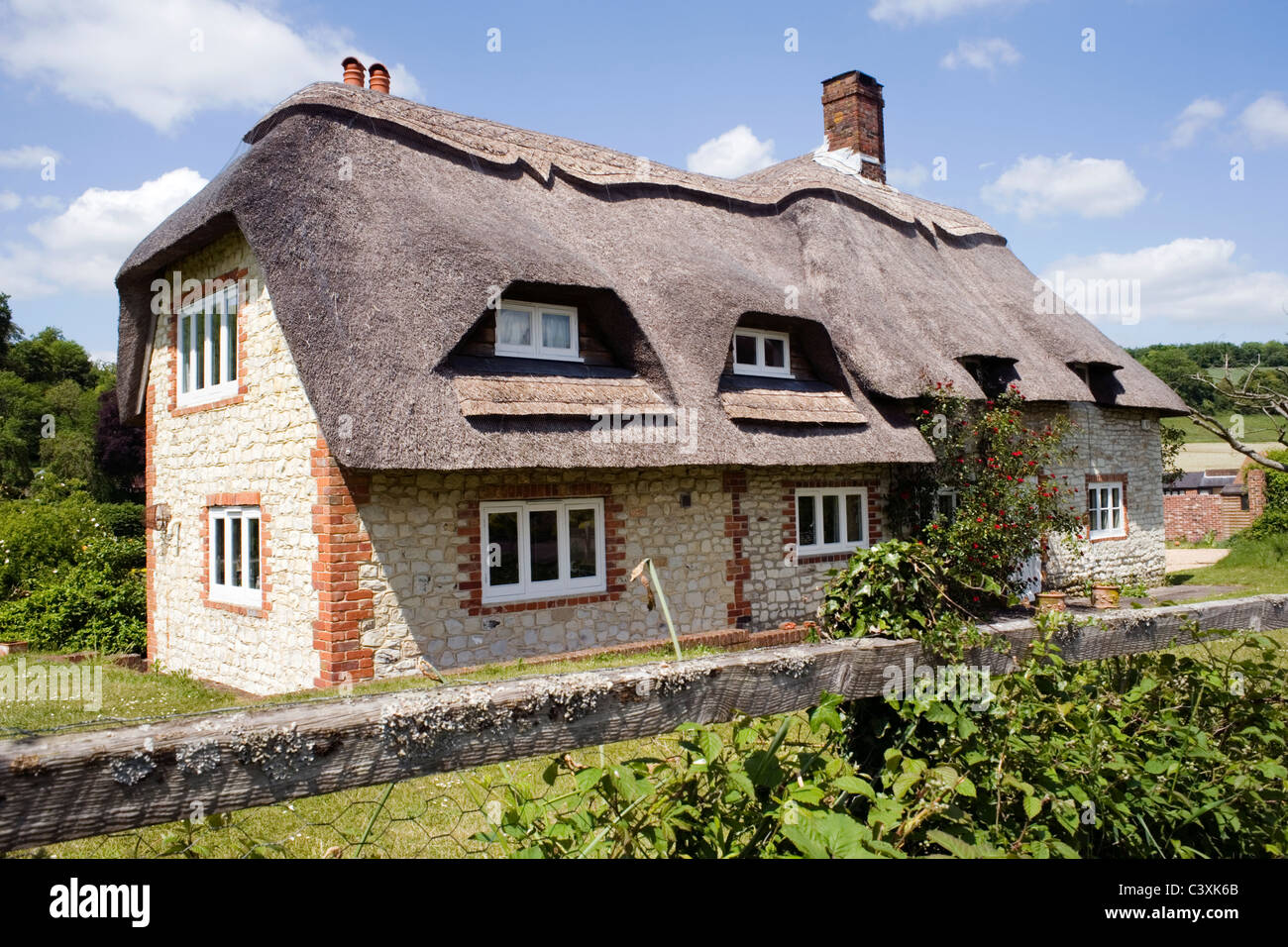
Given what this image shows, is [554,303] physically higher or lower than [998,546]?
higher

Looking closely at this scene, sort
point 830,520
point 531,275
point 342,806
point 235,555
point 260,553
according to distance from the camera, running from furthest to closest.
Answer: point 830,520 → point 235,555 → point 260,553 → point 531,275 → point 342,806

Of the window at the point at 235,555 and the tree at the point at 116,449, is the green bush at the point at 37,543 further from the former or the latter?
the tree at the point at 116,449

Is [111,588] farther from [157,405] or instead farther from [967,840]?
[967,840]

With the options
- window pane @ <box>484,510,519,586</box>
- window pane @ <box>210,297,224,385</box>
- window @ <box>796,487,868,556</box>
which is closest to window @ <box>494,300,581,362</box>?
window pane @ <box>484,510,519,586</box>

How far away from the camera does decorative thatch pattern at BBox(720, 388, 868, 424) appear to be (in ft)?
32.9

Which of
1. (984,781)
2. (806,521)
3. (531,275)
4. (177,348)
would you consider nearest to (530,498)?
(531,275)

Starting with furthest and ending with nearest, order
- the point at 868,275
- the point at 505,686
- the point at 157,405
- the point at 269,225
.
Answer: the point at 868,275 < the point at 157,405 < the point at 269,225 < the point at 505,686

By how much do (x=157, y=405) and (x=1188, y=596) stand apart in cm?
1537

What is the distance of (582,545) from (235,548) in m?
3.91

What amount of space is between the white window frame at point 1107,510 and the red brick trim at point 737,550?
851cm

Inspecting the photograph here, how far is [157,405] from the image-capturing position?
37.4 ft

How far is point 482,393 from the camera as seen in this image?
26.9 ft

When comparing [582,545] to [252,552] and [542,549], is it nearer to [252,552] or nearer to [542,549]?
[542,549]
